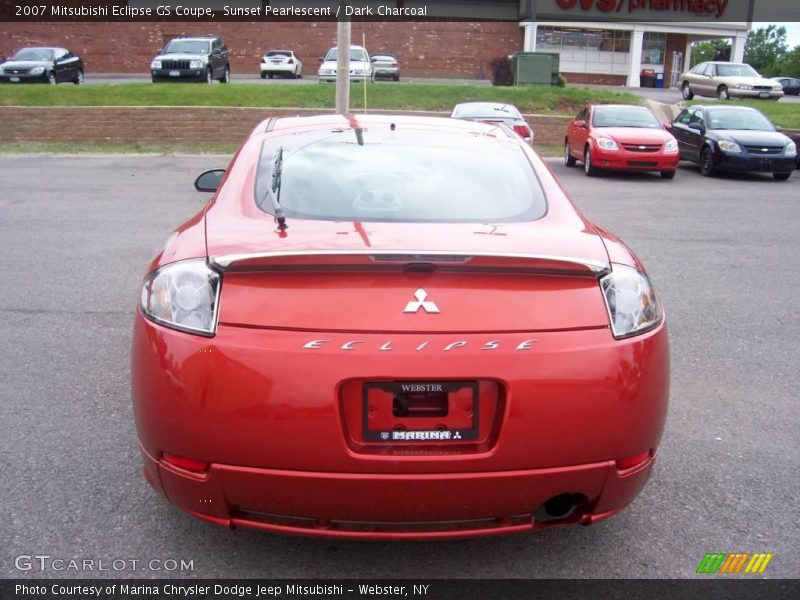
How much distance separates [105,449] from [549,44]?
143 ft

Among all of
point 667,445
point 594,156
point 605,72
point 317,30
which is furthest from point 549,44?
point 667,445

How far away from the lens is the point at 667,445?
3.98 m

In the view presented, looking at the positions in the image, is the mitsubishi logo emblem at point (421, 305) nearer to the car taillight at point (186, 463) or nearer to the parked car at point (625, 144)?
the car taillight at point (186, 463)

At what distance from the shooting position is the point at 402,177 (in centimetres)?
352

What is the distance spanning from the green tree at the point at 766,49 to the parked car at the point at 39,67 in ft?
283

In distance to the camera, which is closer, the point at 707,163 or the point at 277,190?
the point at 277,190

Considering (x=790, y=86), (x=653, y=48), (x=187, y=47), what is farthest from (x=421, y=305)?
(x=790, y=86)

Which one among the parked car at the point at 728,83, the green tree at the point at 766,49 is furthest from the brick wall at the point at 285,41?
the green tree at the point at 766,49

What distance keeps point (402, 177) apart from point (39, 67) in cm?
2792

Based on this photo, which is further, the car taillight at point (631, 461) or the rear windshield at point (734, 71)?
the rear windshield at point (734, 71)

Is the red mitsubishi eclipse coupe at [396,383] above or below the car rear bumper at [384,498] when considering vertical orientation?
above

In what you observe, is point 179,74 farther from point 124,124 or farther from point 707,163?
point 707,163

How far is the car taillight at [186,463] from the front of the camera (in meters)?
2.56

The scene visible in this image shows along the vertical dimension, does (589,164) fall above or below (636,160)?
below
